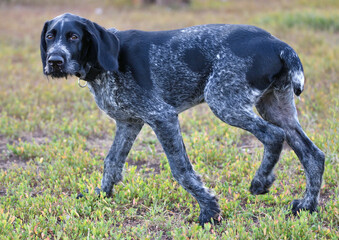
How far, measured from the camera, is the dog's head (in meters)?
4.06

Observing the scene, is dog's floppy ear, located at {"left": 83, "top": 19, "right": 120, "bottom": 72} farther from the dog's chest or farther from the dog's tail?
the dog's tail

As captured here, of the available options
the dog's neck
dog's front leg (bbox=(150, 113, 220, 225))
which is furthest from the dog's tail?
the dog's neck

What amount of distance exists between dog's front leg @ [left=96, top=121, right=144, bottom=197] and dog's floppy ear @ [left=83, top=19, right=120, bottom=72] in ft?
2.83

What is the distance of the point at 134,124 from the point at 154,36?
38.4 inches

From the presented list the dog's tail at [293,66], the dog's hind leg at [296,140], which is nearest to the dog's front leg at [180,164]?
the dog's hind leg at [296,140]

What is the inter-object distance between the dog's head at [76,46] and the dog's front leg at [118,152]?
2.66 ft

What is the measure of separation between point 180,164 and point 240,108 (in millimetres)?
780

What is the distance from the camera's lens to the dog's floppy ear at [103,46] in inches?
165

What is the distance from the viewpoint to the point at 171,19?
14.4 metres

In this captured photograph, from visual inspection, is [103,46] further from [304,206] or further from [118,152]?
[304,206]

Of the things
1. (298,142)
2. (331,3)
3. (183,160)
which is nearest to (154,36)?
(183,160)

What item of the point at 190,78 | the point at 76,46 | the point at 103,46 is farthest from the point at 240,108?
the point at 76,46

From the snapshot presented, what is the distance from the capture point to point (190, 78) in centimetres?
443

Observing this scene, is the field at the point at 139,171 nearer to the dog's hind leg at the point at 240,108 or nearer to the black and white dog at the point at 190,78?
the black and white dog at the point at 190,78
